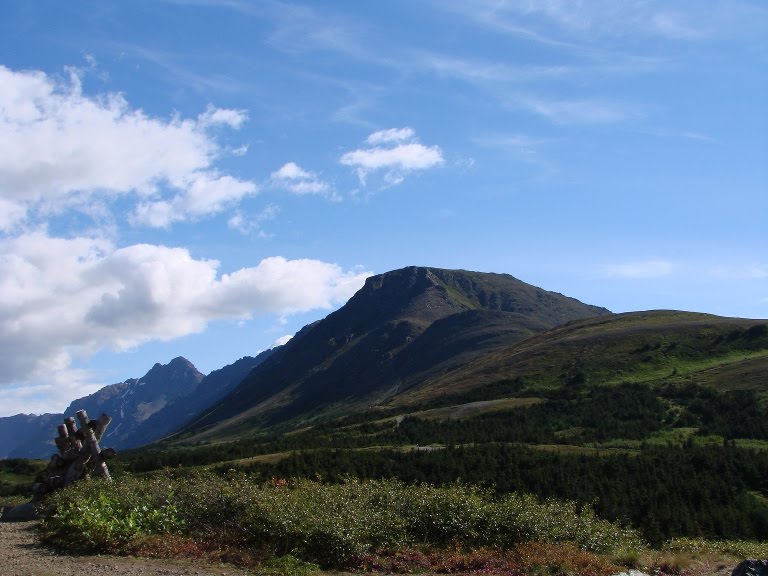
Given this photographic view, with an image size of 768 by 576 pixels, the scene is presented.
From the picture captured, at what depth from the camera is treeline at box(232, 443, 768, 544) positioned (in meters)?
38.3

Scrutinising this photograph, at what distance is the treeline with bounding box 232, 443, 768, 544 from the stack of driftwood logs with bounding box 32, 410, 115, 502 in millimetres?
12046

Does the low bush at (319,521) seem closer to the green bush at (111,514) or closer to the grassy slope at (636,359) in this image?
the green bush at (111,514)

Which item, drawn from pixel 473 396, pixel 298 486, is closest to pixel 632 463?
pixel 298 486

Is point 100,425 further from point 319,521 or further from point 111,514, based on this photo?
point 319,521

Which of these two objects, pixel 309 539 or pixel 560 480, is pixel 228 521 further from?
pixel 560 480

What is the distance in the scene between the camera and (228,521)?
1733 cm

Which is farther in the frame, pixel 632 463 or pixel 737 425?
pixel 737 425

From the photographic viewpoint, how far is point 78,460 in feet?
75.0

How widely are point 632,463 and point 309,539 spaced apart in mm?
46585

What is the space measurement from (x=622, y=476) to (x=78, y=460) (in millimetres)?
40435

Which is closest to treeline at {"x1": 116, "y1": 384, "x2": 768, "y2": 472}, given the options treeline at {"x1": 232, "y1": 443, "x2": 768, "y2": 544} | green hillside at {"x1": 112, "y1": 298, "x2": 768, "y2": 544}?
green hillside at {"x1": 112, "y1": 298, "x2": 768, "y2": 544}

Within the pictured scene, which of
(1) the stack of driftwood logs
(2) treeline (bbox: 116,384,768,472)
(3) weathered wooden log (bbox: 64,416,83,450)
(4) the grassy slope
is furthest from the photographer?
(4) the grassy slope

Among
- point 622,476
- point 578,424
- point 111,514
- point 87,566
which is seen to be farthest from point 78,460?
point 578,424

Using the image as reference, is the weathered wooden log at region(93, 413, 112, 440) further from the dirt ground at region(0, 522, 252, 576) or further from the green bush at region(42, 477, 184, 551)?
the dirt ground at region(0, 522, 252, 576)
